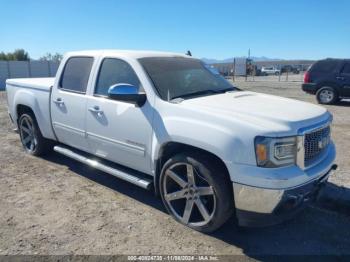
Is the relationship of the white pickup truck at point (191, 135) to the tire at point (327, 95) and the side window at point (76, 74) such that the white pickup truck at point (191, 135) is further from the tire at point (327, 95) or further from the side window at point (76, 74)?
the tire at point (327, 95)

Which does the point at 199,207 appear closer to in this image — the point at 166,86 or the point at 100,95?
the point at 166,86

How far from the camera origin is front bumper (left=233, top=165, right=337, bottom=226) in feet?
9.70

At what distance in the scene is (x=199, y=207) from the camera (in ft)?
11.5

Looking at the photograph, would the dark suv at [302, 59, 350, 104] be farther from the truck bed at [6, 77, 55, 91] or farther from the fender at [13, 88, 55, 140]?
the fender at [13, 88, 55, 140]

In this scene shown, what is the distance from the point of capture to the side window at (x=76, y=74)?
4.76 metres

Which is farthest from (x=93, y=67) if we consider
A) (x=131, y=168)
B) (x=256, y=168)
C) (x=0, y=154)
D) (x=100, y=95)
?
(x=0, y=154)

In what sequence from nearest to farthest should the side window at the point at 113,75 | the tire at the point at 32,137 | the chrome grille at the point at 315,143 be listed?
the chrome grille at the point at 315,143
the side window at the point at 113,75
the tire at the point at 32,137

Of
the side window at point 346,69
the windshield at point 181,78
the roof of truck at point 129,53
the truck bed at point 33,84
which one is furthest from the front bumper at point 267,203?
the side window at point 346,69

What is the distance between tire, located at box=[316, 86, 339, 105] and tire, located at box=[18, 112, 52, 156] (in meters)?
11.4

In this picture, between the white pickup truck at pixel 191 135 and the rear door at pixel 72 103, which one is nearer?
the white pickup truck at pixel 191 135

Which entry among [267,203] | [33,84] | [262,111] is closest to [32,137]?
[33,84]

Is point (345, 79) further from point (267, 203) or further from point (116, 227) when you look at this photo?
point (116, 227)

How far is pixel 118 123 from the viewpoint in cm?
409

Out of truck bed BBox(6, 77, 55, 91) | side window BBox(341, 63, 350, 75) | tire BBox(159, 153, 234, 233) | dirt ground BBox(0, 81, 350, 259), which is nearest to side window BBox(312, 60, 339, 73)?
side window BBox(341, 63, 350, 75)
